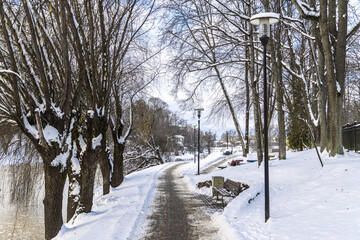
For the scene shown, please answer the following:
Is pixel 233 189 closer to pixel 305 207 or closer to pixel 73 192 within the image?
pixel 305 207

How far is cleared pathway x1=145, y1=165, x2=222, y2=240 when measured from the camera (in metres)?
6.75

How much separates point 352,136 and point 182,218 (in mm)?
11112

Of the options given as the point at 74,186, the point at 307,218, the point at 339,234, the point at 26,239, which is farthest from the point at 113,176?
the point at 339,234

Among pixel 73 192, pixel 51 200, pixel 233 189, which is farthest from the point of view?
pixel 233 189

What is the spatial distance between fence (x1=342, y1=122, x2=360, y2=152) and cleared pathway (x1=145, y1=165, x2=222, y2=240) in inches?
309

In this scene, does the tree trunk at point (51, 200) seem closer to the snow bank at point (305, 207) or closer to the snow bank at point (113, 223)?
the snow bank at point (113, 223)

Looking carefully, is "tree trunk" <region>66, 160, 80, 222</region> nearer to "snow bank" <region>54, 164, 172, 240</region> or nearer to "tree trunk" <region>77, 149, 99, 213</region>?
"tree trunk" <region>77, 149, 99, 213</region>

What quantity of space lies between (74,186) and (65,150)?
72.3 inches

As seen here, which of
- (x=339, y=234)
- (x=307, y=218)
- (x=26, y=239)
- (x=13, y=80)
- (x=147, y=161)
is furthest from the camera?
(x=147, y=161)

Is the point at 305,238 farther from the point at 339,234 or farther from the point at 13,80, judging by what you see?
the point at 13,80

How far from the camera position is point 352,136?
15.0 meters

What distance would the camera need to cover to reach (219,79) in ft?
65.8

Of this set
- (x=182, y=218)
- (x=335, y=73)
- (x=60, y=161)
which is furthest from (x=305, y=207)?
(x=60, y=161)

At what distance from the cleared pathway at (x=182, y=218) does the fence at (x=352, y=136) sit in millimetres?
7852
